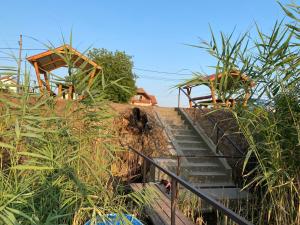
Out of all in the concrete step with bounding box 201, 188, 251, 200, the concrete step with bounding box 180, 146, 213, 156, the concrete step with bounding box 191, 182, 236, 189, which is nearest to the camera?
the concrete step with bounding box 201, 188, 251, 200

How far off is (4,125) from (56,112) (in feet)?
2.04

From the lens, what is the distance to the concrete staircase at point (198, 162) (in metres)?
5.64

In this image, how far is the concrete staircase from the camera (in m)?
5.64

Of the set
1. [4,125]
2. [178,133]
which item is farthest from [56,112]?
[178,133]

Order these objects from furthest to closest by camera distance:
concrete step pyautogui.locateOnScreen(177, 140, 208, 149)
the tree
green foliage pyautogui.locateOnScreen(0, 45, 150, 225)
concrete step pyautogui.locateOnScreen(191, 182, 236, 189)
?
the tree
concrete step pyautogui.locateOnScreen(177, 140, 208, 149)
concrete step pyautogui.locateOnScreen(191, 182, 236, 189)
green foliage pyautogui.locateOnScreen(0, 45, 150, 225)

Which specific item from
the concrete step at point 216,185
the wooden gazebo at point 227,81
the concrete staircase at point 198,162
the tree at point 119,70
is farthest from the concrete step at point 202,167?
the tree at point 119,70

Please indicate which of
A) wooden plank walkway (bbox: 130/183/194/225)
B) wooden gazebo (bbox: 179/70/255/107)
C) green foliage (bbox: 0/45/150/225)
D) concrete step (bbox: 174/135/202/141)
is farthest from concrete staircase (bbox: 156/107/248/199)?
green foliage (bbox: 0/45/150/225)

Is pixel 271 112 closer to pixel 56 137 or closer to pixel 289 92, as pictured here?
pixel 289 92

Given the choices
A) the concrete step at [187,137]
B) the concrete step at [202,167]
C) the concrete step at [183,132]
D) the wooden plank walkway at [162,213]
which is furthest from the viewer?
the concrete step at [183,132]

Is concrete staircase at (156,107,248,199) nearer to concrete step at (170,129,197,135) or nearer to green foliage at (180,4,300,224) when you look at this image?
concrete step at (170,129,197,135)

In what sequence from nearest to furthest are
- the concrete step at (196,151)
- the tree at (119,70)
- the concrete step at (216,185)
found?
the concrete step at (216,185) → the concrete step at (196,151) → the tree at (119,70)

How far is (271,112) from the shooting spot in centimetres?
352

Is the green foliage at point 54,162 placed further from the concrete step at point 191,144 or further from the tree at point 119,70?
the tree at point 119,70

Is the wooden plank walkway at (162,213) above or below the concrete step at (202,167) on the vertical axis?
below
